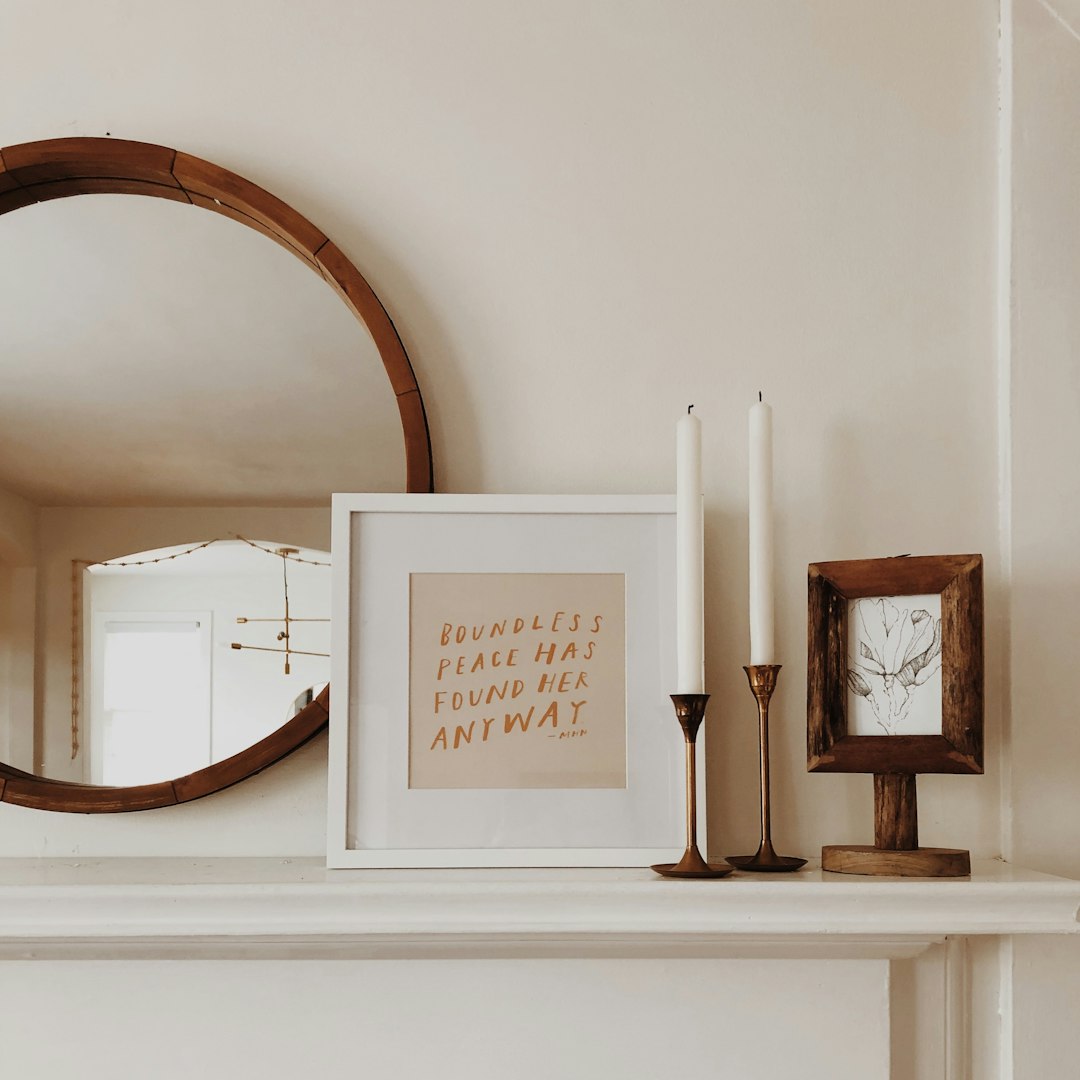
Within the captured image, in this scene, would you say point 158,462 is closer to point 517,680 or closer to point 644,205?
point 517,680

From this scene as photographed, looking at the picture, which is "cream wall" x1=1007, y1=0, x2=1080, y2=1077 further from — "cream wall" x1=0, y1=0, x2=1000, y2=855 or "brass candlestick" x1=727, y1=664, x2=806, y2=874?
"brass candlestick" x1=727, y1=664, x2=806, y2=874

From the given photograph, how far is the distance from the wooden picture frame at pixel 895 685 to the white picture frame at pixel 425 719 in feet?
0.39

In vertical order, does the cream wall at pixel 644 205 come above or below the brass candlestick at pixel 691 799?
above

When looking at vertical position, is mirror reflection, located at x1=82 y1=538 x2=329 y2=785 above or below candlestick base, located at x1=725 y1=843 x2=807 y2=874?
above

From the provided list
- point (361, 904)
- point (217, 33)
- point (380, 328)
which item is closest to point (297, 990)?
point (361, 904)

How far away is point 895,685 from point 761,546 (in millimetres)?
158

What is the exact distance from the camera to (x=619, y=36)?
3.49ft

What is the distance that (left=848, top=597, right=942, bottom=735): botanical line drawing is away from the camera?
91cm

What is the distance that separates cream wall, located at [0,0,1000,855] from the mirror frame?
0.12 feet

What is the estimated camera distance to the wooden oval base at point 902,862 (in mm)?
882

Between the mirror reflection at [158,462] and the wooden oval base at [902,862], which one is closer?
the wooden oval base at [902,862]

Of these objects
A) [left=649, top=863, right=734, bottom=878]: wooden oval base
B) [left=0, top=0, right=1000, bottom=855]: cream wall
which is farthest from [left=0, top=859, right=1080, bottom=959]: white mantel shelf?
[left=0, top=0, right=1000, bottom=855]: cream wall

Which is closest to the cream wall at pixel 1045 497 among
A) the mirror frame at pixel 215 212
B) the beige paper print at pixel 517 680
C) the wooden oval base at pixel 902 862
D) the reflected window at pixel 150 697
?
the wooden oval base at pixel 902 862

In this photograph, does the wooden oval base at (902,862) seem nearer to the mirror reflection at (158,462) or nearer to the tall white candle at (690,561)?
the tall white candle at (690,561)
